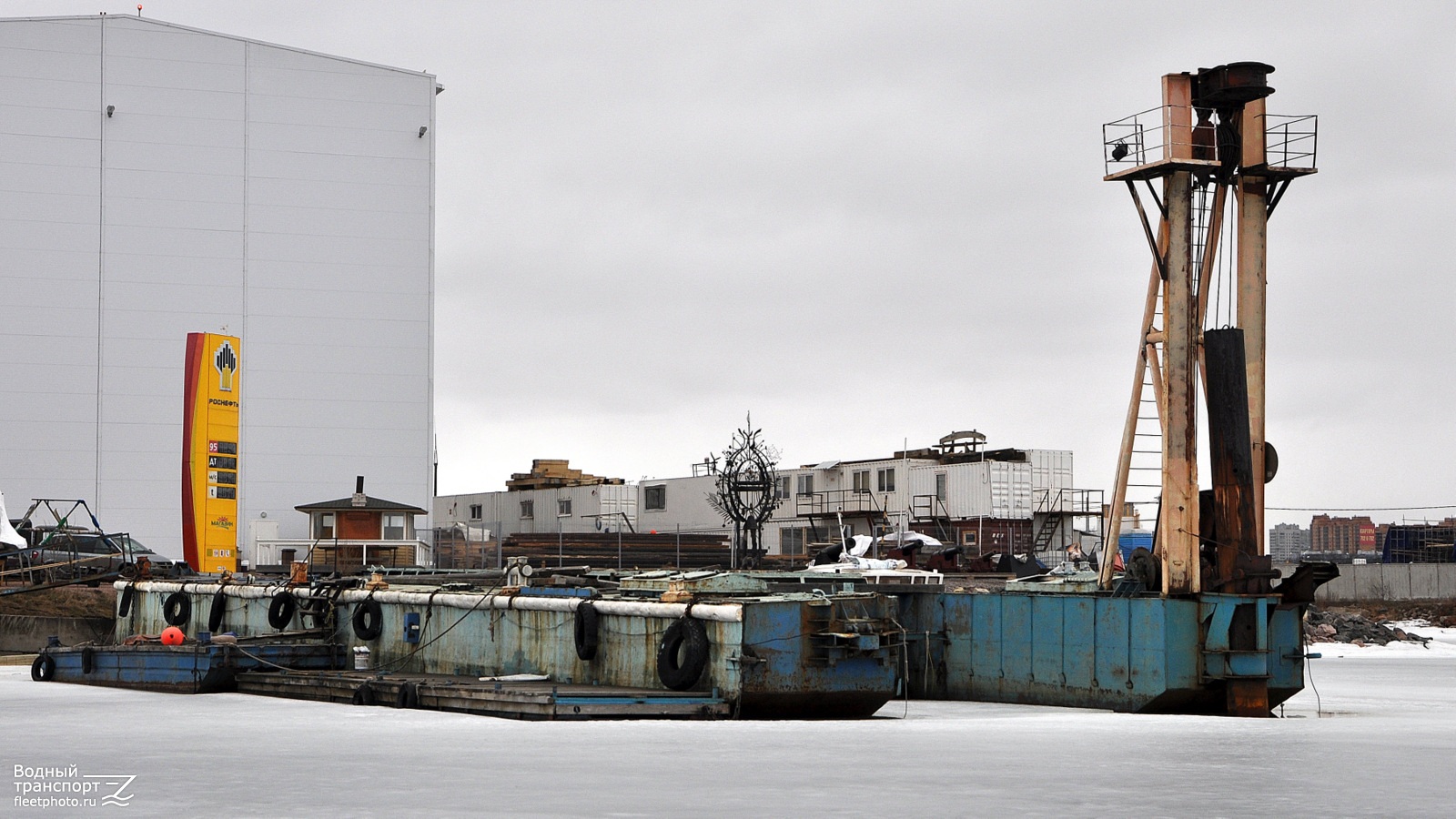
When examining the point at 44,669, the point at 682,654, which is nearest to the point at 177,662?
the point at 44,669

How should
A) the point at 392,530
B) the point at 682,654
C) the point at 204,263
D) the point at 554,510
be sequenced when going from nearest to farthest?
the point at 682,654
the point at 392,530
the point at 204,263
the point at 554,510

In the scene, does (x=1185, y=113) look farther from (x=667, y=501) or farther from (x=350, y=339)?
(x=667, y=501)

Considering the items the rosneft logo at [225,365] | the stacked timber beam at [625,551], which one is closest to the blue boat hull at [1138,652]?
the rosneft logo at [225,365]

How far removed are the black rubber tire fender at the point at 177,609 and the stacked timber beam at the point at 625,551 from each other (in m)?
23.8

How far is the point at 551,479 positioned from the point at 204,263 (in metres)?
25.9

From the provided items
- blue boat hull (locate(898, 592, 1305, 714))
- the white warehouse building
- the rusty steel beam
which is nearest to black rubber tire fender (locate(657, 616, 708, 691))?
blue boat hull (locate(898, 592, 1305, 714))

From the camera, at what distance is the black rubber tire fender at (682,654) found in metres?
22.1

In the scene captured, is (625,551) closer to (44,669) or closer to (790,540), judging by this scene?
(790,540)

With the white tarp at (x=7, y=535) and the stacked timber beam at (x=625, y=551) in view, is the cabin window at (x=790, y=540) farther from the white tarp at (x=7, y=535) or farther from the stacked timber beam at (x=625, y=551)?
the white tarp at (x=7, y=535)

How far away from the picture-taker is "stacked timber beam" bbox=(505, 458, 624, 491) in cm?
8312

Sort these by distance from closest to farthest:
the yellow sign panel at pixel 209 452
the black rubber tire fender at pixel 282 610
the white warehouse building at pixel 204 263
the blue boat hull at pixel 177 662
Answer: the blue boat hull at pixel 177 662 < the black rubber tire fender at pixel 282 610 < the yellow sign panel at pixel 209 452 < the white warehouse building at pixel 204 263

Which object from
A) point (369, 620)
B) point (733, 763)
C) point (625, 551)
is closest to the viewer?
point (733, 763)

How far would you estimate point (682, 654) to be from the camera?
22359 millimetres

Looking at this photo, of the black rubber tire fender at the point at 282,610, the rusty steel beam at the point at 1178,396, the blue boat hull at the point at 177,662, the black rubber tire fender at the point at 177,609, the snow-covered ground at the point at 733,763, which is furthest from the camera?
the black rubber tire fender at the point at 177,609
